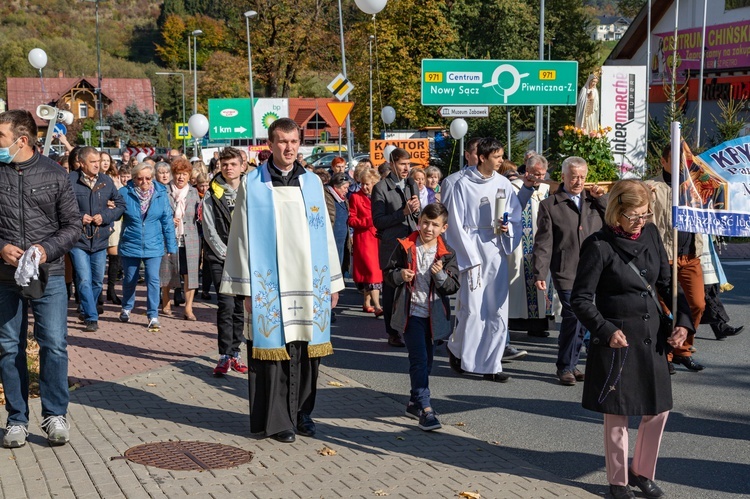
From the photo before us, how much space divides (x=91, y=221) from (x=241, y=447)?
5.46 meters

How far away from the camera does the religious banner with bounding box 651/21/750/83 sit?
101ft

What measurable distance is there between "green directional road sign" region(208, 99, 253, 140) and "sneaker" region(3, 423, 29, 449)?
114ft

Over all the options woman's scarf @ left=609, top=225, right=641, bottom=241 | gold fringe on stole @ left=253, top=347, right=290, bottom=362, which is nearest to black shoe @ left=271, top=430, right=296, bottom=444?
gold fringe on stole @ left=253, top=347, right=290, bottom=362

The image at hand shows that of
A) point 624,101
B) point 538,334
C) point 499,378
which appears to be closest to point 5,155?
point 499,378

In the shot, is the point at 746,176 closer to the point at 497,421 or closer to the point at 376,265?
the point at 497,421

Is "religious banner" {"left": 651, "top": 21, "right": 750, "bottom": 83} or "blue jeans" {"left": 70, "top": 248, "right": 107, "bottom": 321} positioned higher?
"religious banner" {"left": 651, "top": 21, "right": 750, "bottom": 83}

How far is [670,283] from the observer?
5.83 metres

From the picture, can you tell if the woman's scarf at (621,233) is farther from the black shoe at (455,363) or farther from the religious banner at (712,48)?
the religious banner at (712,48)

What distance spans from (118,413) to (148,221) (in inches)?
183

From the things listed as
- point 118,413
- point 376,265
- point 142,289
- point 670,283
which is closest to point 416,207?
point 376,265

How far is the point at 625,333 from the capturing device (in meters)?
5.53

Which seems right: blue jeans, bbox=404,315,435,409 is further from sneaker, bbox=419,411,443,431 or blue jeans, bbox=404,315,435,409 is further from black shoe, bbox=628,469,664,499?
black shoe, bbox=628,469,664,499

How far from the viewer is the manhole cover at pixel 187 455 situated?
6090 mm

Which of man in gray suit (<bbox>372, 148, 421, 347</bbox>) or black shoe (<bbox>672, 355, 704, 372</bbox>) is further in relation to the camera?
man in gray suit (<bbox>372, 148, 421, 347</bbox>)
